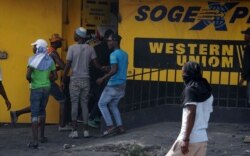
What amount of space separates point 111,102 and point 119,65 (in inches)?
24.4

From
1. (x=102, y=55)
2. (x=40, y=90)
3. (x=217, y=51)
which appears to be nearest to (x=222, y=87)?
(x=217, y=51)

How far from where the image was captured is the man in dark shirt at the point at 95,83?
1112 centimetres

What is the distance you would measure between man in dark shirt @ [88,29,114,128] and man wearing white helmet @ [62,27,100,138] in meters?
0.87

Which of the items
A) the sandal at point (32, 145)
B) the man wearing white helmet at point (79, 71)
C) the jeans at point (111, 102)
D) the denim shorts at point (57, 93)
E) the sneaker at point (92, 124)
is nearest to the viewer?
the sandal at point (32, 145)

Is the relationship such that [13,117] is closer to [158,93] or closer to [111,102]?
[111,102]

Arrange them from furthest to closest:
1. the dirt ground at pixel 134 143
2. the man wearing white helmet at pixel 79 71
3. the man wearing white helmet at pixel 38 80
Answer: the man wearing white helmet at pixel 79 71 < the man wearing white helmet at pixel 38 80 < the dirt ground at pixel 134 143

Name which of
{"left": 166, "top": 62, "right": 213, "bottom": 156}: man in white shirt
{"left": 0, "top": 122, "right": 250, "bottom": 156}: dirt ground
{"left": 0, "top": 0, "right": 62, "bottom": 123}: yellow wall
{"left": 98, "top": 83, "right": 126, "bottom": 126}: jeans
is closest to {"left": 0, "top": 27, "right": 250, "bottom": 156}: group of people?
{"left": 98, "top": 83, "right": 126, "bottom": 126}: jeans

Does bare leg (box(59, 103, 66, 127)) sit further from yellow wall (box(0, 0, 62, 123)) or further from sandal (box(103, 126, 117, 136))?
sandal (box(103, 126, 117, 136))

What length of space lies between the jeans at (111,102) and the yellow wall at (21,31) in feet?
5.87

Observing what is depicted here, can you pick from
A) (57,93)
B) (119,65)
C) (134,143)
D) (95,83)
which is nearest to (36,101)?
(57,93)

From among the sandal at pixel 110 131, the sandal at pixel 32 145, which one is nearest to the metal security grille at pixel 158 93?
the sandal at pixel 110 131

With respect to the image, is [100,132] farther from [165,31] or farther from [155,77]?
[165,31]

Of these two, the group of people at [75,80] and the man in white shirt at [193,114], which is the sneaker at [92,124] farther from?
the man in white shirt at [193,114]

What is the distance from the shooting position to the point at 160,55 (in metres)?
10.8
